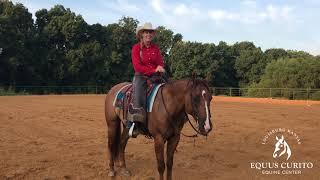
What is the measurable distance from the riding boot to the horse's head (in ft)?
2.58

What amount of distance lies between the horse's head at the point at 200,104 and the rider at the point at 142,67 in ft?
2.71

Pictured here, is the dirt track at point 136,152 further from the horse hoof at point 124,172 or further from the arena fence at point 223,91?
the arena fence at point 223,91

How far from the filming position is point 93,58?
184 ft

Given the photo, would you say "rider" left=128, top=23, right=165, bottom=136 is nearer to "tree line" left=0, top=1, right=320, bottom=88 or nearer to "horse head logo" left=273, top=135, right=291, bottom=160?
"horse head logo" left=273, top=135, right=291, bottom=160

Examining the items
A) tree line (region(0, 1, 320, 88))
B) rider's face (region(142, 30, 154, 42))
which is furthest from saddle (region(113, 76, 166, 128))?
tree line (region(0, 1, 320, 88))

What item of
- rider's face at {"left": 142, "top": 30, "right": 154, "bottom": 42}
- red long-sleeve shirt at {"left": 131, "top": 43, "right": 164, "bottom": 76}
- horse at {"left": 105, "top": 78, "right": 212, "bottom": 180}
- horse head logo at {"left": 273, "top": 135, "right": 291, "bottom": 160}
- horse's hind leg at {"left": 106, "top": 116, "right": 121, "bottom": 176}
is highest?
rider's face at {"left": 142, "top": 30, "right": 154, "bottom": 42}

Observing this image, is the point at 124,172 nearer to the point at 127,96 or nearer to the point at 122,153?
the point at 122,153

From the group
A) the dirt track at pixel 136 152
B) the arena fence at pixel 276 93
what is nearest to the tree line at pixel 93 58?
the arena fence at pixel 276 93

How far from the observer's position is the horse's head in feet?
20.0

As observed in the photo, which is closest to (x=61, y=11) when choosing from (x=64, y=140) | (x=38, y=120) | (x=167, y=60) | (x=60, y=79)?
(x=60, y=79)

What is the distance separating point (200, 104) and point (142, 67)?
1.34 m

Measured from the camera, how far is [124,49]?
60.5 m

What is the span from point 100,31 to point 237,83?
21545 millimetres

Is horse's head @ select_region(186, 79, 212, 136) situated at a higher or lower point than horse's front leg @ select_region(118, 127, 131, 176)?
higher
